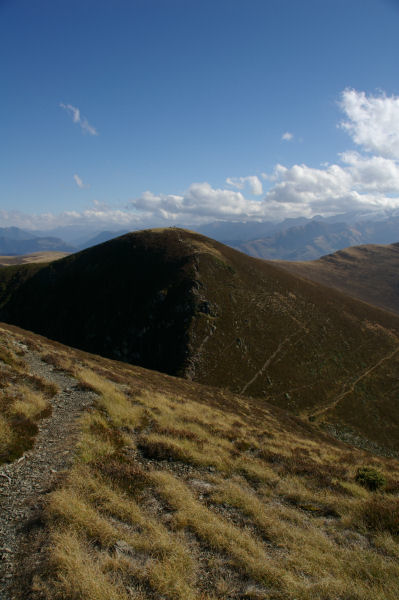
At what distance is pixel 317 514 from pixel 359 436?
169 ft

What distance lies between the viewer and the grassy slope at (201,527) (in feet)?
21.7

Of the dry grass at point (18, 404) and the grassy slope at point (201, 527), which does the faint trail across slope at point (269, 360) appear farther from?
the dry grass at point (18, 404)

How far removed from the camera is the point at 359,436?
171ft

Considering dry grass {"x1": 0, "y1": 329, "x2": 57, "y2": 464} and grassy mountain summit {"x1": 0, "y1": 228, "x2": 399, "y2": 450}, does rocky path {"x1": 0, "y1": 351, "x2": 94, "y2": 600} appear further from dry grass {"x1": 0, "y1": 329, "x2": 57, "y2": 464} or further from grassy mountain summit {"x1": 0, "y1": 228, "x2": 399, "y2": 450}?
grassy mountain summit {"x1": 0, "y1": 228, "x2": 399, "y2": 450}

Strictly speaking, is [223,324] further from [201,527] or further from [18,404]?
[201,527]

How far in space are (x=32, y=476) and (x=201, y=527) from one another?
6351 mm

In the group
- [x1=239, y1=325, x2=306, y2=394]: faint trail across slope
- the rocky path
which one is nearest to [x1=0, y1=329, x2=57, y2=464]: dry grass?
the rocky path

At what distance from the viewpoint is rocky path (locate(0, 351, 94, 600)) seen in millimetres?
7031

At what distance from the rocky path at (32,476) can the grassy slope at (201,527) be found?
45 cm

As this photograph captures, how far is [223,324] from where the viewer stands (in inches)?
2827

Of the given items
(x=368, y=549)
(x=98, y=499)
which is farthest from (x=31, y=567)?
(x=368, y=549)

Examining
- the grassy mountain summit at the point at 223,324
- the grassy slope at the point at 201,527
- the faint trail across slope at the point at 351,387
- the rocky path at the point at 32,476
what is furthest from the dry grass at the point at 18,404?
the faint trail across slope at the point at 351,387

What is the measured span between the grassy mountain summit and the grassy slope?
45.8 meters

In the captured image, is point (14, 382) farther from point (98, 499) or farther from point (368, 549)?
point (368, 549)
